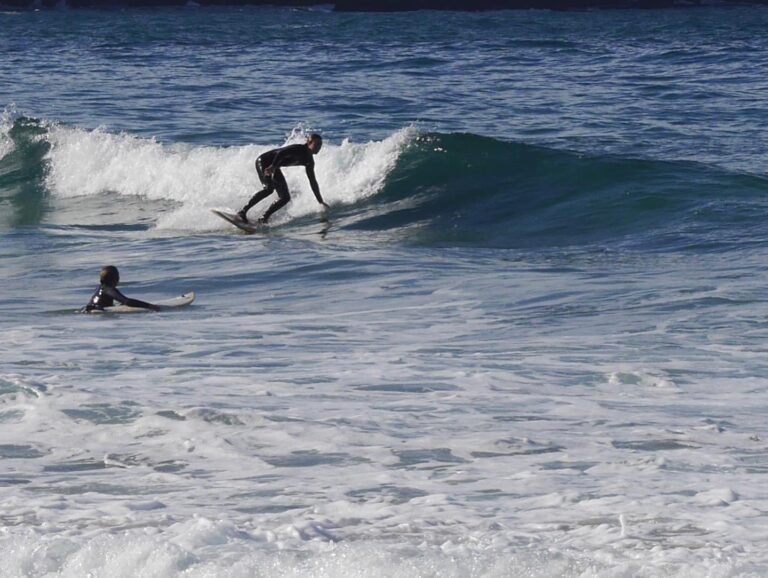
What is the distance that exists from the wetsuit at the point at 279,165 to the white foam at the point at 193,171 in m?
1.37

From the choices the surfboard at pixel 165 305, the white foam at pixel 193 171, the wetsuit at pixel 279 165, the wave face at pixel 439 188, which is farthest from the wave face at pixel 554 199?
the surfboard at pixel 165 305

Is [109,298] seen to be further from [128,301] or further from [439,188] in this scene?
[439,188]

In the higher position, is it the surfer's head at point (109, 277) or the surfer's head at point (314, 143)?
the surfer's head at point (314, 143)

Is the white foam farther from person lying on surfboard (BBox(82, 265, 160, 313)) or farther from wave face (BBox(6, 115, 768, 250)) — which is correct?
person lying on surfboard (BBox(82, 265, 160, 313))

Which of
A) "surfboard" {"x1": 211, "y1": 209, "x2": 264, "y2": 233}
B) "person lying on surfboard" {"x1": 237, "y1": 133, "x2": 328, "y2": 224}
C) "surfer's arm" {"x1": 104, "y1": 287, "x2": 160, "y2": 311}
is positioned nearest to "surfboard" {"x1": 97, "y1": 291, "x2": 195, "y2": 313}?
"surfer's arm" {"x1": 104, "y1": 287, "x2": 160, "y2": 311}

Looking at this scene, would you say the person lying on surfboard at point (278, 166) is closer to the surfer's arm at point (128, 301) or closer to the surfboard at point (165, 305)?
the surfboard at point (165, 305)

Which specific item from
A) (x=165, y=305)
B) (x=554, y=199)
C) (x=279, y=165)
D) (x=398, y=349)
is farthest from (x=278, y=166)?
(x=398, y=349)

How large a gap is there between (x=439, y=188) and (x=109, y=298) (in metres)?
9.34

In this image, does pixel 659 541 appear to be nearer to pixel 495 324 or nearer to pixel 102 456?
pixel 102 456

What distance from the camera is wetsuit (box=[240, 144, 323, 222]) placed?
17.0 meters

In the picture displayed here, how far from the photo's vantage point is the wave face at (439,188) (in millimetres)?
16594

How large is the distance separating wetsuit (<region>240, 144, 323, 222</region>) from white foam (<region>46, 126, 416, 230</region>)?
4.49 ft

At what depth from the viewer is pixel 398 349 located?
30.5 ft

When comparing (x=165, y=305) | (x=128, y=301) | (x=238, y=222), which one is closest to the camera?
(x=128, y=301)
